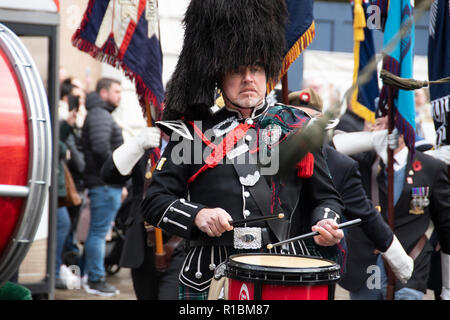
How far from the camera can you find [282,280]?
2758 mm

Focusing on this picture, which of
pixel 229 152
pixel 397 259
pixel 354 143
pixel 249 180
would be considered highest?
pixel 354 143

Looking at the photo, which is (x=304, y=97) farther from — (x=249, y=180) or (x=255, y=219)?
(x=255, y=219)

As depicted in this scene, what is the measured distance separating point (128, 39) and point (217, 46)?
79.5 inches

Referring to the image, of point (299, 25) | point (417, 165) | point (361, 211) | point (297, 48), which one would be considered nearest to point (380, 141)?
point (417, 165)

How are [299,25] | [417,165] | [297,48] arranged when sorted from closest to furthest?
[297,48] < [299,25] < [417,165]

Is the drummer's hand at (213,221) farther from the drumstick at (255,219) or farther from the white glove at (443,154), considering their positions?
the white glove at (443,154)

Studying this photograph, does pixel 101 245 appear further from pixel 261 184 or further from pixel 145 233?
pixel 261 184

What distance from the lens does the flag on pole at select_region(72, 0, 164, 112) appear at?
5.24 metres

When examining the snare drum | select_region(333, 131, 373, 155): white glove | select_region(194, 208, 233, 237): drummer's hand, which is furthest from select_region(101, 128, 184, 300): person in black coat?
the snare drum

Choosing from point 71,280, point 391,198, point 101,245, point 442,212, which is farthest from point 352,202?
point 71,280

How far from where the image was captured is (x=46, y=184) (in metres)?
3.07

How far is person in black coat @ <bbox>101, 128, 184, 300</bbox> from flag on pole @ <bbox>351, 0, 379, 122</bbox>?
1.77 m

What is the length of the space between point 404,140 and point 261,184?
2.10 metres

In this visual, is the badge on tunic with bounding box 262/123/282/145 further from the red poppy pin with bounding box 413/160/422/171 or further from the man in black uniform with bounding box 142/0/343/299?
the red poppy pin with bounding box 413/160/422/171
